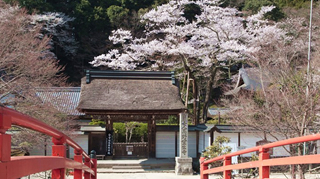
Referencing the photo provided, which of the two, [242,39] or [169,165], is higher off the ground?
[242,39]

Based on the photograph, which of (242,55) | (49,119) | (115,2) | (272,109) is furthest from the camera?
(115,2)

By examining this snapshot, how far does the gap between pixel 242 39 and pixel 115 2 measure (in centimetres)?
1311

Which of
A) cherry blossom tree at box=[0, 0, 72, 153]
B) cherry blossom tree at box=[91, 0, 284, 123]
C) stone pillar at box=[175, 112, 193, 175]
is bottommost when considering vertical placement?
stone pillar at box=[175, 112, 193, 175]

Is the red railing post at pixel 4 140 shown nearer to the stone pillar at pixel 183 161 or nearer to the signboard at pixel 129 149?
the stone pillar at pixel 183 161

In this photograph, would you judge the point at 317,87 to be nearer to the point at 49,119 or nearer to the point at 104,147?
the point at 49,119

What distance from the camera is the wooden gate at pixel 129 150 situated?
640 inches

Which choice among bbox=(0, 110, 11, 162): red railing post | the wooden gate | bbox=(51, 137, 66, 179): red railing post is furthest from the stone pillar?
bbox=(0, 110, 11, 162): red railing post

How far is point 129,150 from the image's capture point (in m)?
16.3

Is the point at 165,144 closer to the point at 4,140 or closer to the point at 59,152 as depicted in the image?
the point at 59,152

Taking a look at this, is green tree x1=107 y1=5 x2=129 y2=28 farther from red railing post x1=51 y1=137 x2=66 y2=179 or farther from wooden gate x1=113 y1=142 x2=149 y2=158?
red railing post x1=51 y1=137 x2=66 y2=179

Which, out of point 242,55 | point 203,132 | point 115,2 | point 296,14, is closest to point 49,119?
point 203,132

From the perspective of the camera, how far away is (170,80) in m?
16.7

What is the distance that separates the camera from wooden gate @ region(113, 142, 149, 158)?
16.2 meters

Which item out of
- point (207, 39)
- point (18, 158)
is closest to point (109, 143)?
point (207, 39)
